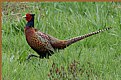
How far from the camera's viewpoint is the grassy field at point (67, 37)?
18.9 ft

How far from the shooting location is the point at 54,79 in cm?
550

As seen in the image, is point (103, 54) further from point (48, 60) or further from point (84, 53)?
point (48, 60)

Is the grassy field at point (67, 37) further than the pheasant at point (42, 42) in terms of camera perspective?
No

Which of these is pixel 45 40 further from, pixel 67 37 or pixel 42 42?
pixel 67 37

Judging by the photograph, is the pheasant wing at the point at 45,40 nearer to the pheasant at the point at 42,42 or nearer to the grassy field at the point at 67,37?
the pheasant at the point at 42,42

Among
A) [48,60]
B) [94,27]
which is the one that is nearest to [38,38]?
[48,60]

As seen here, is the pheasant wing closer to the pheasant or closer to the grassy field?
the pheasant

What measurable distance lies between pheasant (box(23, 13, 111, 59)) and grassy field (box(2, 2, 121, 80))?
96 millimetres

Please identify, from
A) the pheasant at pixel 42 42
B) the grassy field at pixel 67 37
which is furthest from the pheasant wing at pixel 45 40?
the grassy field at pixel 67 37

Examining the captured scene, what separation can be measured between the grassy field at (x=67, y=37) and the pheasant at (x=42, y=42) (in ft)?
0.32

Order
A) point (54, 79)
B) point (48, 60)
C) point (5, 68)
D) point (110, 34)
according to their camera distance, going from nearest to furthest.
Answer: point (54, 79) < point (5, 68) < point (48, 60) < point (110, 34)

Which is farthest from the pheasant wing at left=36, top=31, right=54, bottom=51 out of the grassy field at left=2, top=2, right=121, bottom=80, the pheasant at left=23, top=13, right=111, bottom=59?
the grassy field at left=2, top=2, right=121, bottom=80

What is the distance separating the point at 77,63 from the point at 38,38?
71 centimetres

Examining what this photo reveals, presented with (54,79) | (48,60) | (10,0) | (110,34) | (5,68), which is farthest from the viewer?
(10,0)
